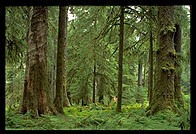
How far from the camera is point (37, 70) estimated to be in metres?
7.21

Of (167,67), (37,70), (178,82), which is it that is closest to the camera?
(37,70)

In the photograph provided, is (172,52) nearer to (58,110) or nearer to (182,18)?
(182,18)

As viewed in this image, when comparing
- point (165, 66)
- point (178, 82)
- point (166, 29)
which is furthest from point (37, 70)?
point (178, 82)

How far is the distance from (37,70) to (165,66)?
4276 mm

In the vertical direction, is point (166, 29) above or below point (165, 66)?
above

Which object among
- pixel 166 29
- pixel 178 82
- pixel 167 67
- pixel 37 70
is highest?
pixel 166 29

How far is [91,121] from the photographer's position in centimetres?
619

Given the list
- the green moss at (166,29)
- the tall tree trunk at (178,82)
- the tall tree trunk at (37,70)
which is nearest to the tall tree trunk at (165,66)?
the green moss at (166,29)

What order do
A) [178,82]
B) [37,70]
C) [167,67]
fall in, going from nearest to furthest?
1. [37,70]
2. [167,67]
3. [178,82]

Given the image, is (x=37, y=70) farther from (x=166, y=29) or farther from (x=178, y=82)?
(x=178, y=82)

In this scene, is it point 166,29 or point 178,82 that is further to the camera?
point 178,82

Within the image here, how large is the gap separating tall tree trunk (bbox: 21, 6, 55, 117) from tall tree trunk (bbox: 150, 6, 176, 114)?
3.62 m

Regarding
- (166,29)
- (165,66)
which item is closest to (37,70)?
(165,66)
